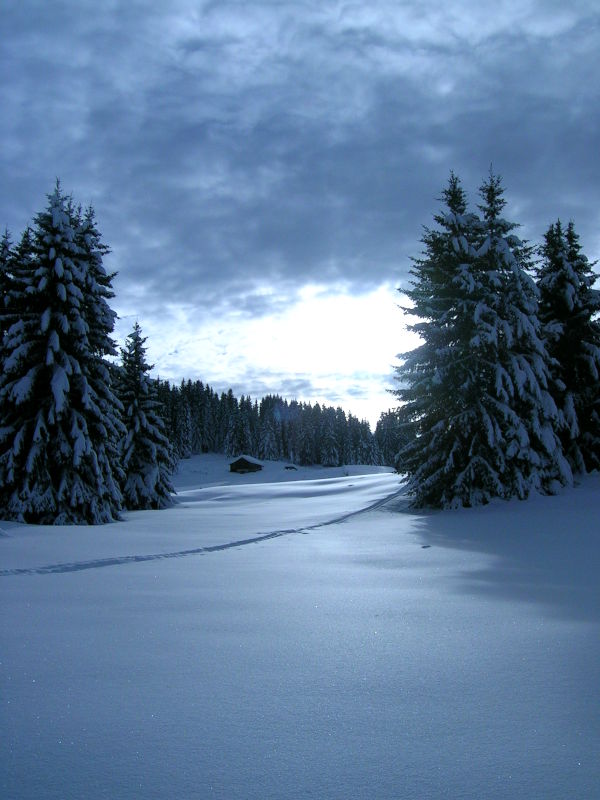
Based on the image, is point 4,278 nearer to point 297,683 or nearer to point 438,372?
point 438,372

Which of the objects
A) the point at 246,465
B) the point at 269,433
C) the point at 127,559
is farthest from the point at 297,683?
the point at 269,433

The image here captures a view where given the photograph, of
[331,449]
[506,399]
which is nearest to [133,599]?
[506,399]

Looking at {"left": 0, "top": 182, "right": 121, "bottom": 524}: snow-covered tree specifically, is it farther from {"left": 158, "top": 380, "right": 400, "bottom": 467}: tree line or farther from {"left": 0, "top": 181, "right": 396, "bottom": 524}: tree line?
{"left": 158, "top": 380, "right": 400, "bottom": 467}: tree line

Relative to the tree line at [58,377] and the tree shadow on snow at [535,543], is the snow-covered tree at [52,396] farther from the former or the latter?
the tree shadow on snow at [535,543]

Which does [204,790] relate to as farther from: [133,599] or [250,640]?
[133,599]

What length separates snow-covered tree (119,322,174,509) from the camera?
25984 millimetres

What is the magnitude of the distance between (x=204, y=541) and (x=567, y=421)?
1541 cm

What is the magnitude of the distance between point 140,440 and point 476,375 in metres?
16.7

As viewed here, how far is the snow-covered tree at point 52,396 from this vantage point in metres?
17.2

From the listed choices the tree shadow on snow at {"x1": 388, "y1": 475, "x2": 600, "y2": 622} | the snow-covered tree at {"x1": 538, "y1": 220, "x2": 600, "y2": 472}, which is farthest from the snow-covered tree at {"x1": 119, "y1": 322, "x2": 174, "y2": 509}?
the snow-covered tree at {"x1": 538, "y1": 220, "x2": 600, "y2": 472}

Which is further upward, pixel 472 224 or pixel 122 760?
pixel 472 224

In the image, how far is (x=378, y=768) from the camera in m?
2.31

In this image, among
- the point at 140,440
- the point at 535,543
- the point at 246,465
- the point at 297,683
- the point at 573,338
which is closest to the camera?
the point at 297,683

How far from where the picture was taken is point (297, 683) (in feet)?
10.6
